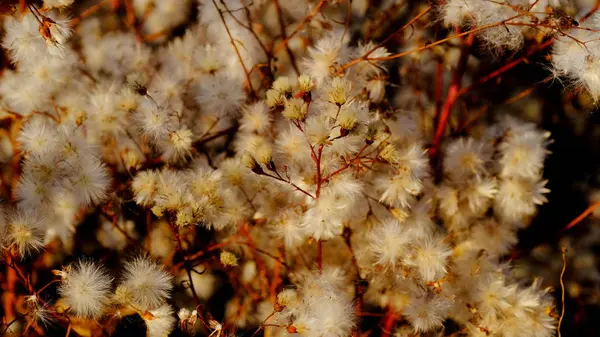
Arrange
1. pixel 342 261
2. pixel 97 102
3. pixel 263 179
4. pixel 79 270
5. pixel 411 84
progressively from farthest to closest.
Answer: pixel 411 84 → pixel 342 261 → pixel 97 102 → pixel 263 179 → pixel 79 270

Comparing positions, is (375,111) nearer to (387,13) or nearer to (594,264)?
(387,13)

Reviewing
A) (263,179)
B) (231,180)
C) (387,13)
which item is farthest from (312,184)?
(387,13)

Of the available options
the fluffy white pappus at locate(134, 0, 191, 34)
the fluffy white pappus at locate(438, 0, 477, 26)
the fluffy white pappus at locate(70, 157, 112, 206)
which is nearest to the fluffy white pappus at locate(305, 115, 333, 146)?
the fluffy white pappus at locate(438, 0, 477, 26)

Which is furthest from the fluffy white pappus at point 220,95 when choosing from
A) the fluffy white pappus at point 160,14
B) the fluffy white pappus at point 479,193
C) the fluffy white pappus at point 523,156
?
the fluffy white pappus at point 523,156

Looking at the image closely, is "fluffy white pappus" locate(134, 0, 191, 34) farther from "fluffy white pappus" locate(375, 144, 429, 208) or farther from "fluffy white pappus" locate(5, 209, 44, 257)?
"fluffy white pappus" locate(375, 144, 429, 208)

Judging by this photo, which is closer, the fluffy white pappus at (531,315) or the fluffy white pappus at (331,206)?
the fluffy white pappus at (331,206)

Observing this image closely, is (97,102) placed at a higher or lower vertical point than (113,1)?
lower

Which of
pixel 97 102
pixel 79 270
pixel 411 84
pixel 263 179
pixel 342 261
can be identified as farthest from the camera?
pixel 411 84

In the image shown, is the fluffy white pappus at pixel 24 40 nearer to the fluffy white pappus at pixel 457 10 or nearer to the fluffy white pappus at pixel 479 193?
the fluffy white pappus at pixel 457 10
